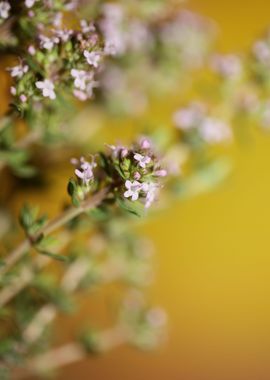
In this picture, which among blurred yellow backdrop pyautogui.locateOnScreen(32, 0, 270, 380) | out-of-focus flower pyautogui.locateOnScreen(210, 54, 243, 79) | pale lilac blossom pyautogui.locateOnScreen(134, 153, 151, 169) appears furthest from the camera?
blurred yellow backdrop pyautogui.locateOnScreen(32, 0, 270, 380)

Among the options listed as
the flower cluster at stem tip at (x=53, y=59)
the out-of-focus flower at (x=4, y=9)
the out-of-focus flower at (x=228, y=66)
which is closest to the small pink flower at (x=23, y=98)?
the flower cluster at stem tip at (x=53, y=59)

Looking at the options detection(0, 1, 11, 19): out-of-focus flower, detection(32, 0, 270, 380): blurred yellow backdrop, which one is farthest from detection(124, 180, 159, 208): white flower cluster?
detection(32, 0, 270, 380): blurred yellow backdrop

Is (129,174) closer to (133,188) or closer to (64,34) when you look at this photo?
(133,188)

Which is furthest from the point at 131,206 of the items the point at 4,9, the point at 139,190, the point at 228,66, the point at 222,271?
the point at 222,271

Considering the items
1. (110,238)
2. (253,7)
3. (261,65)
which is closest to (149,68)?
(261,65)

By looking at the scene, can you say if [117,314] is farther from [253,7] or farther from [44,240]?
[253,7]

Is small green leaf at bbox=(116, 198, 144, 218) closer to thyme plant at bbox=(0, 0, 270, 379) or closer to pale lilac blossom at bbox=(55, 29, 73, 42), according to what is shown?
thyme plant at bbox=(0, 0, 270, 379)
